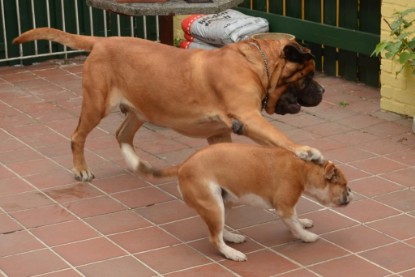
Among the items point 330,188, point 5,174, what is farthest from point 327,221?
point 5,174

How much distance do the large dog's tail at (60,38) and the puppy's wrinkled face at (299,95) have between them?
1.73 metres

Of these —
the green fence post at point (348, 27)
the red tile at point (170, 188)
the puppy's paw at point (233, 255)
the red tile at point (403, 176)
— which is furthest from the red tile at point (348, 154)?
the green fence post at point (348, 27)

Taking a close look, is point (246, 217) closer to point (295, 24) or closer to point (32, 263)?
point (32, 263)

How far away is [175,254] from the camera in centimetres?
591

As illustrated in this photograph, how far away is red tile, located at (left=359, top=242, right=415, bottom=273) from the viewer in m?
5.67

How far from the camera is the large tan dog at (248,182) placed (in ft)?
18.4

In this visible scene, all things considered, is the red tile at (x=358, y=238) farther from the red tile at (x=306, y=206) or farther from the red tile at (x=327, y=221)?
the red tile at (x=306, y=206)

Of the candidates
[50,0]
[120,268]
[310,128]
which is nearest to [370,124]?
[310,128]

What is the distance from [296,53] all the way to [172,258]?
5.39ft

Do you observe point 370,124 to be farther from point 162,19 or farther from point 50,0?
point 50,0

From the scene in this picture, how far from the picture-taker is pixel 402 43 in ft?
27.5

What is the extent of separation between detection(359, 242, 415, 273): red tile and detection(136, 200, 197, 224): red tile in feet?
4.52

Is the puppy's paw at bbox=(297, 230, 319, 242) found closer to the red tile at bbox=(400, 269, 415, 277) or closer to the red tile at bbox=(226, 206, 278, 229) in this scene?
the red tile at bbox=(226, 206, 278, 229)

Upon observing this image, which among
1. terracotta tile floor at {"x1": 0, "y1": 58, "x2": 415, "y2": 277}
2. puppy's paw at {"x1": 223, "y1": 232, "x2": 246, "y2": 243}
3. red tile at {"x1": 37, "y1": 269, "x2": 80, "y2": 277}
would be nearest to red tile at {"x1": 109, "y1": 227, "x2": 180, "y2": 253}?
terracotta tile floor at {"x1": 0, "y1": 58, "x2": 415, "y2": 277}
